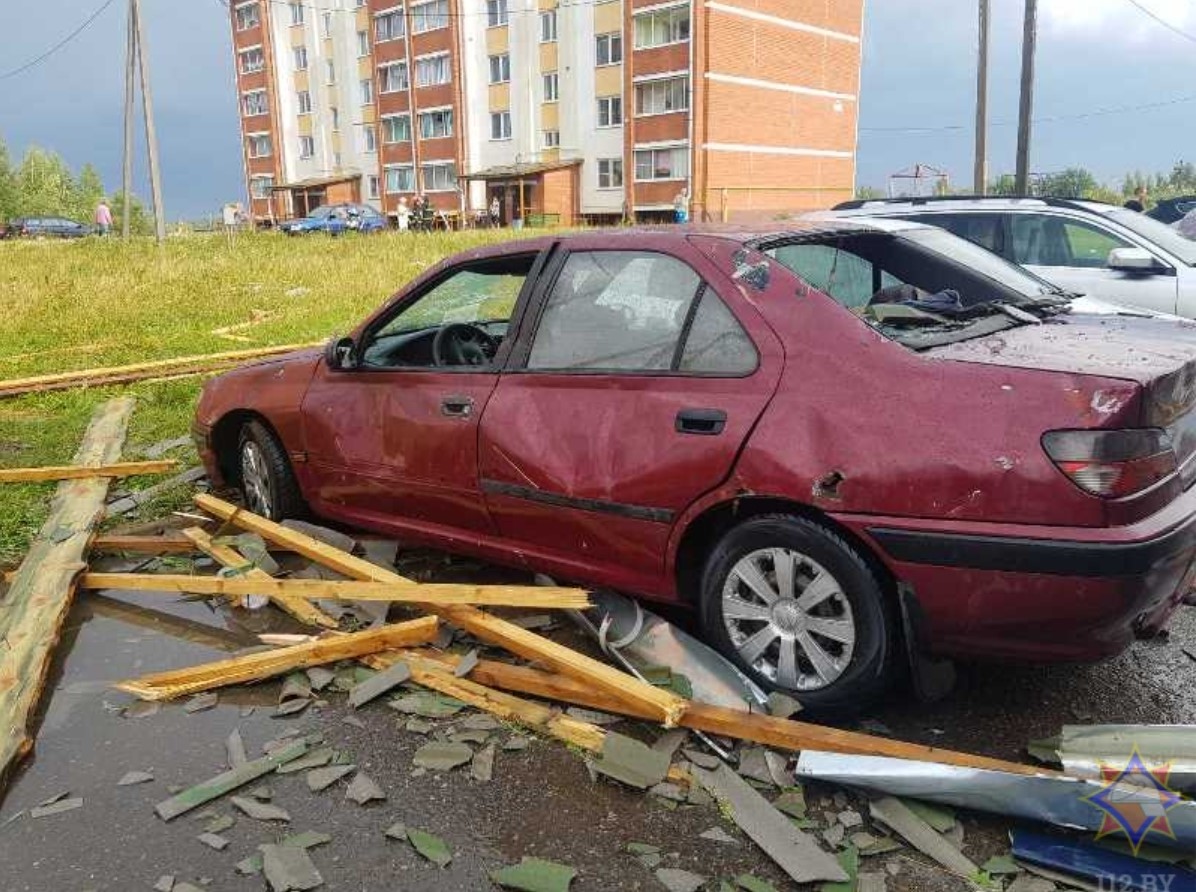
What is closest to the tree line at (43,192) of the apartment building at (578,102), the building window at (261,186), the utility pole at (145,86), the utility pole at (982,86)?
the building window at (261,186)

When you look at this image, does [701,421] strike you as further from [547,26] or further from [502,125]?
[502,125]

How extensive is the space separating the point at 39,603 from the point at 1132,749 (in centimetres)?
427

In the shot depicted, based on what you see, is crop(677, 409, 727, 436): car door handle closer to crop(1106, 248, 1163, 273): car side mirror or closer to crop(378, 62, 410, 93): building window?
crop(1106, 248, 1163, 273): car side mirror

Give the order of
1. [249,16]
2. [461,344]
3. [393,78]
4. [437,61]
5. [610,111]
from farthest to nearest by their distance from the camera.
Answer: [249,16], [393,78], [437,61], [610,111], [461,344]

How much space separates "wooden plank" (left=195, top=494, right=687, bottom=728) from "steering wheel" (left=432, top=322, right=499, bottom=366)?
102 centimetres

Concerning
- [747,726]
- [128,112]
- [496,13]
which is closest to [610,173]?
[496,13]

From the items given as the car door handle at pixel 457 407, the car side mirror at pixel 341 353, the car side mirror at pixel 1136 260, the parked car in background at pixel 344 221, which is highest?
the parked car in background at pixel 344 221

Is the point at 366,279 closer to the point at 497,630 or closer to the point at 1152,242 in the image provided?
the point at 1152,242

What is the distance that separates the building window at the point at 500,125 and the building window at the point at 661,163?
987 centimetres

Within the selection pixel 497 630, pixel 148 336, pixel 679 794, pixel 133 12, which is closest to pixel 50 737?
pixel 497 630

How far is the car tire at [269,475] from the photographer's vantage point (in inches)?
209

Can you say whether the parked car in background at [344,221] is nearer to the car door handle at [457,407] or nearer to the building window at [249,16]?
the building window at [249,16]

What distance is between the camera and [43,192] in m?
89.2

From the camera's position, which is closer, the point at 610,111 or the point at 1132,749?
the point at 1132,749
